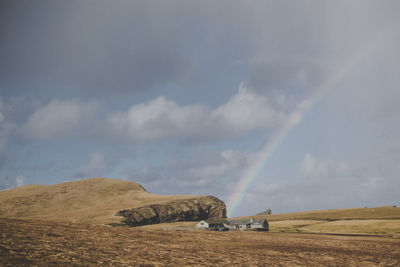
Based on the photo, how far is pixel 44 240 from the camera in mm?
22438

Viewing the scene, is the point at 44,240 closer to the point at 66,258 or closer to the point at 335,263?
the point at 66,258

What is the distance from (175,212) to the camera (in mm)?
177875

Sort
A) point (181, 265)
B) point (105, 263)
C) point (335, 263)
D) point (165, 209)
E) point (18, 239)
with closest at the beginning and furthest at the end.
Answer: point (105, 263), point (181, 265), point (18, 239), point (335, 263), point (165, 209)

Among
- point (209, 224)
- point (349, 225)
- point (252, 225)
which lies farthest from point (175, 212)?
point (349, 225)

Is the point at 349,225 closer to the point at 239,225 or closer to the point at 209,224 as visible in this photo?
the point at 239,225

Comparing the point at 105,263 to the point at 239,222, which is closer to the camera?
the point at 105,263

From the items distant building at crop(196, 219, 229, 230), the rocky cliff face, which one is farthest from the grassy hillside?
the rocky cliff face

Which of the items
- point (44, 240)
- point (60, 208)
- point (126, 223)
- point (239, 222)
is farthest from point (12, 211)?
point (44, 240)

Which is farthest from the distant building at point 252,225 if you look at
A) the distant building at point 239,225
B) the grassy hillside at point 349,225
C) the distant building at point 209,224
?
the distant building at point 209,224

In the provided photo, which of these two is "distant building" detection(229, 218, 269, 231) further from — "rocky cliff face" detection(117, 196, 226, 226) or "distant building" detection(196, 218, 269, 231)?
"rocky cliff face" detection(117, 196, 226, 226)

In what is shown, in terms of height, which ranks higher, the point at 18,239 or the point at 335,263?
the point at 18,239

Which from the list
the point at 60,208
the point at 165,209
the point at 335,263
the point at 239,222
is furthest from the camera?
the point at 60,208

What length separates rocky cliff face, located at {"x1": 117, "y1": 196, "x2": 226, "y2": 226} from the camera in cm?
15962

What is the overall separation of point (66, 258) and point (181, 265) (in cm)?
699
